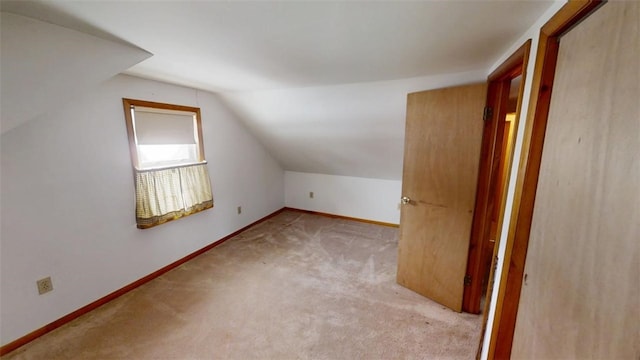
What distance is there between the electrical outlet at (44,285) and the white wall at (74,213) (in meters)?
A: 0.03

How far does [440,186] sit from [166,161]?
8.79ft

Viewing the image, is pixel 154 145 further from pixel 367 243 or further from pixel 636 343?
pixel 636 343

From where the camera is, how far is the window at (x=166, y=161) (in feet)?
7.16

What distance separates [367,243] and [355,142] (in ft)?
4.49

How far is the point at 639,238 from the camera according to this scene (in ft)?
1.64

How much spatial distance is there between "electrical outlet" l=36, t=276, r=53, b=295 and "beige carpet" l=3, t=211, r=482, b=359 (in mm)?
317

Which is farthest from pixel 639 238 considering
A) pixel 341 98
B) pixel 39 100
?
pixel 39 100

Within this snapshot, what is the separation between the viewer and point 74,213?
6.00ft

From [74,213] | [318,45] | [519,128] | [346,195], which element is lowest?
[346,195]

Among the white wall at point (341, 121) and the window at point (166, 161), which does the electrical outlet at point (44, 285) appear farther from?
the white wall at point (341, 121)

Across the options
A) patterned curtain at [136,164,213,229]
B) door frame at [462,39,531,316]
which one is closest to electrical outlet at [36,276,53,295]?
patterned curtain at [136,164,213,229]

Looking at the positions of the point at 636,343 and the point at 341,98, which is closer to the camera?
the point at 636,343

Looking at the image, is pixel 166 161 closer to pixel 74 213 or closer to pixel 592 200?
pixel 74 213

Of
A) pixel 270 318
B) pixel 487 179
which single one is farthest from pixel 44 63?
pixel 487 179
